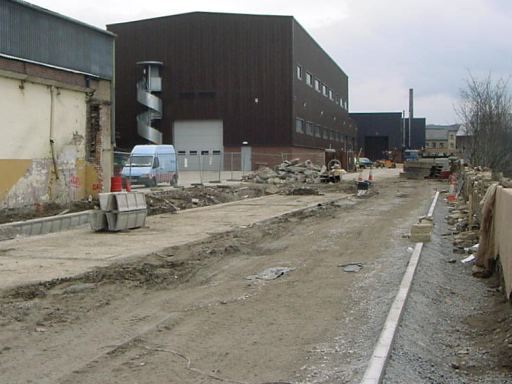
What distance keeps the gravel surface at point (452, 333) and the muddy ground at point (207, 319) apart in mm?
368

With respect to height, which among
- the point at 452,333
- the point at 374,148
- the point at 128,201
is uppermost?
the point at 374,148

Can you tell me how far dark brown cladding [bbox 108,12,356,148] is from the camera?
66.1 meters

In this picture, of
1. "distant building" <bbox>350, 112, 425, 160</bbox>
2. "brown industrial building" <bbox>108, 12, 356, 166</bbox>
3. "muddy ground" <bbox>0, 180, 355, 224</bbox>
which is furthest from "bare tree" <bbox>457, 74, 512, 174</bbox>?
"distant building" <bbox>350, 112, 425, 160</bbox>

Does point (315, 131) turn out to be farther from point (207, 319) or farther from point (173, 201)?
point (207, 319)

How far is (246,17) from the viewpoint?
66.2 m

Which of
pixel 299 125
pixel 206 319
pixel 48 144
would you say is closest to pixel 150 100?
pixel 299 125

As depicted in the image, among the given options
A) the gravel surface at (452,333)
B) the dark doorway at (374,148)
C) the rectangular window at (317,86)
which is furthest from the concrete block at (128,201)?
the dark doorway at (374,148)

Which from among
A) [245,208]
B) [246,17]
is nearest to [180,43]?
[246,17]

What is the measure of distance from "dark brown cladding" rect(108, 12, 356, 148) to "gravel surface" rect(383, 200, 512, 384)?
56.0 metres

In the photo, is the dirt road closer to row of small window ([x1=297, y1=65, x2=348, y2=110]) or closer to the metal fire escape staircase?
the metal fire escape staircase

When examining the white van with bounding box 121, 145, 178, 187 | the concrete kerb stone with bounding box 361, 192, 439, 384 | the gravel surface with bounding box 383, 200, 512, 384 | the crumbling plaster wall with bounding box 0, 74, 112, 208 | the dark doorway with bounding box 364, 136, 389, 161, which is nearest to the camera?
the concrete kerb stone with bounding box 361, 192, 439, 384

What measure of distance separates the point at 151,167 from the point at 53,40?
16.0 meters

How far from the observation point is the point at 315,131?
262 ft

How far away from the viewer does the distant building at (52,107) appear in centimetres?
1988
